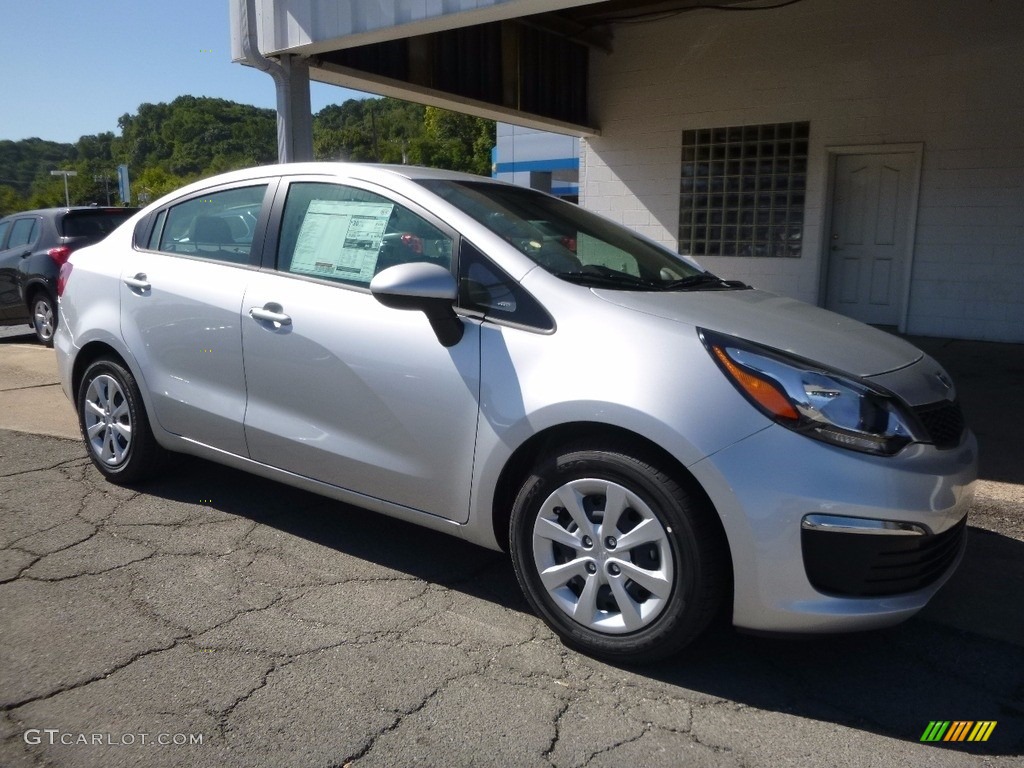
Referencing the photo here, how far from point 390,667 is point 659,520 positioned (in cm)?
101

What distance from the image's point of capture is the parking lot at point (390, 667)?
251 cm

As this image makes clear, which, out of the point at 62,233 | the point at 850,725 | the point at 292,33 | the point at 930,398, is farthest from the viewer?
the point at 62,233

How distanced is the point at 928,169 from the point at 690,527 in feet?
26.4

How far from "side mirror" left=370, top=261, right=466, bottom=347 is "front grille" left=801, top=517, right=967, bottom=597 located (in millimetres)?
1370

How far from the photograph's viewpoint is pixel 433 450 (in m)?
3.24

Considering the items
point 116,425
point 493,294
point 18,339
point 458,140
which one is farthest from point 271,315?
point 458,140

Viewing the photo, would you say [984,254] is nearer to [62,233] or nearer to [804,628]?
[804,628]

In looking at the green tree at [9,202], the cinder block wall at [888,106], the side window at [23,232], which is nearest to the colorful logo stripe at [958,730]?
the cinder block wall at [888,106]

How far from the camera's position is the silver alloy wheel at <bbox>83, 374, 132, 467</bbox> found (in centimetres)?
447

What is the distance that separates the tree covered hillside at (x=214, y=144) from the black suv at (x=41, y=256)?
4257cm

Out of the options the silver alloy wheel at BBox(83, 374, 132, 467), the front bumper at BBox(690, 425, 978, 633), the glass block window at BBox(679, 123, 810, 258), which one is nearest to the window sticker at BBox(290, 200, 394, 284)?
the silver alloy wheel at BBox(83, 374, 132, 467)

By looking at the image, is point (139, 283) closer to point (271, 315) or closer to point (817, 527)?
point (271, 315)

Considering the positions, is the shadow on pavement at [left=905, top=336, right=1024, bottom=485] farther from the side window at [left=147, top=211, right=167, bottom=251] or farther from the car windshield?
the side window at [left=147, top=211, right=167, bottom=251]

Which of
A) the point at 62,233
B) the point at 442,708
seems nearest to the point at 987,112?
the point at 442,708
